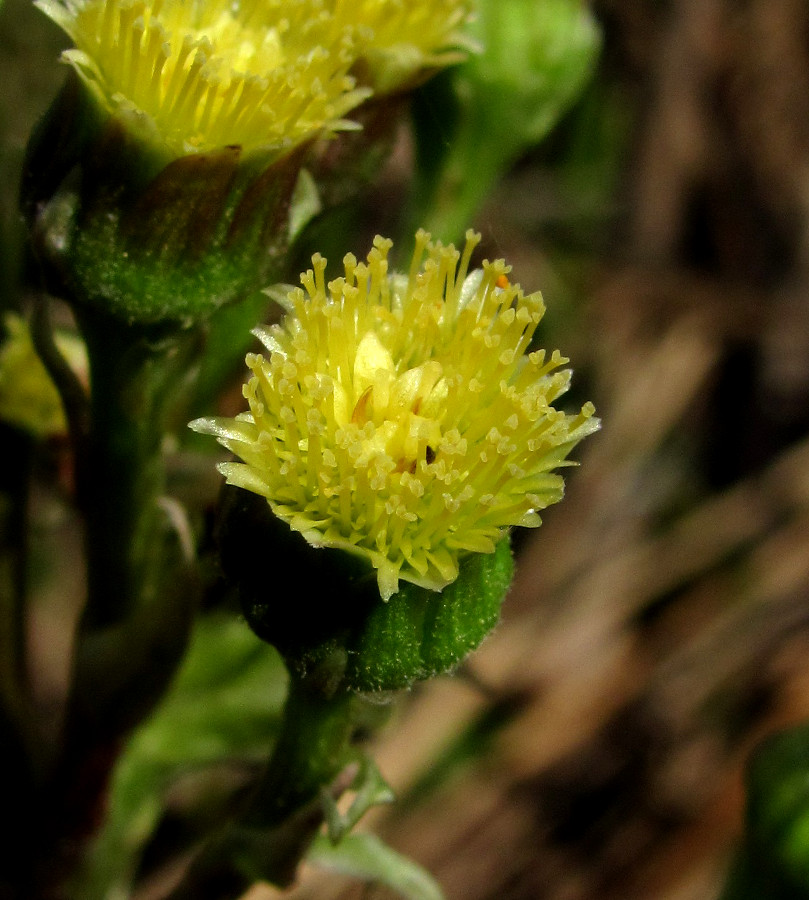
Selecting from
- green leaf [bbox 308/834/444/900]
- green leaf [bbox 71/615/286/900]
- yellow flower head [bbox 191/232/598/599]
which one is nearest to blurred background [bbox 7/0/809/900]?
green leaf [bbox 308/834/444/900]

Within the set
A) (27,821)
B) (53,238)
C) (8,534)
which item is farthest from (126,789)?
(53,238)

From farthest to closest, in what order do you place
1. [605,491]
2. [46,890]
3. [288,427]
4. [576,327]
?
[576,327] → [605,491] → [46,890] → [288,427]

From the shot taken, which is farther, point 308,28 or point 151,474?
point 151,474

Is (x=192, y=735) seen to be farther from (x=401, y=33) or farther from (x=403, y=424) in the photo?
(x=401, y=33)

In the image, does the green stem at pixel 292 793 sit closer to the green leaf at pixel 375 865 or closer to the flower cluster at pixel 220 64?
the green leaf at pixel 375 865

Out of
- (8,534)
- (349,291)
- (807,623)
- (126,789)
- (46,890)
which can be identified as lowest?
(46,890)

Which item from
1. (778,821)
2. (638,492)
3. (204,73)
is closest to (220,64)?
(204,73)

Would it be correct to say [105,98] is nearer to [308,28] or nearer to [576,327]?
[308,28]
